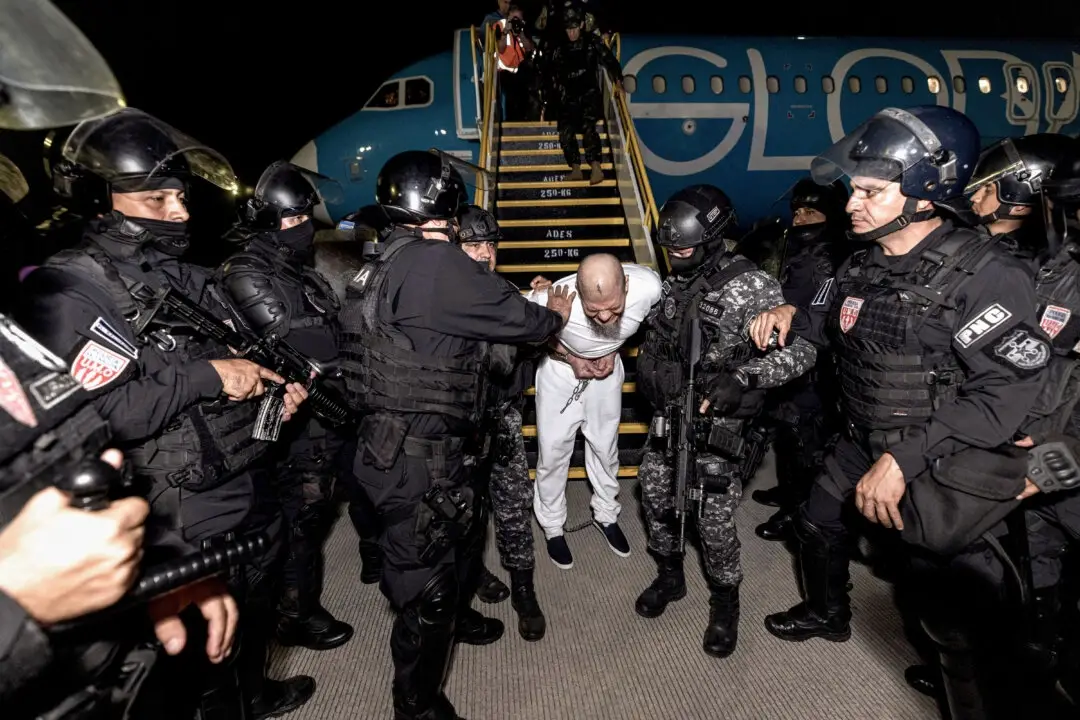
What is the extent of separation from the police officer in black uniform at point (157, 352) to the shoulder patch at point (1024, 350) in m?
3.04

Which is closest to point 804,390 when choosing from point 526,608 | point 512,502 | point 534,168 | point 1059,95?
point 512,502

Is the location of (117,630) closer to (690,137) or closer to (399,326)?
(399,326)

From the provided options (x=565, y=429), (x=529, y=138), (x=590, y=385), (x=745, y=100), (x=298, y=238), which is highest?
(x=745, y=100)

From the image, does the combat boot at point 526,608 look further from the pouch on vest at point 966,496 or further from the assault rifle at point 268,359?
the pouch on vest at point 966,496

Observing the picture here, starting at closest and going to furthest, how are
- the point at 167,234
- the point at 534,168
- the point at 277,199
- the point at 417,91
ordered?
the point at 167,234, the point at 277,199, the point at 534,168, the point at 417,91

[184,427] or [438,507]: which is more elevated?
[184,427]

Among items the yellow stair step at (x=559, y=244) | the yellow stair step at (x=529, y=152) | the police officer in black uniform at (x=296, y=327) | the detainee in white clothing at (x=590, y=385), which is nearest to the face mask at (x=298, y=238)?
the police officer in black uniform at (x=296, y=327)

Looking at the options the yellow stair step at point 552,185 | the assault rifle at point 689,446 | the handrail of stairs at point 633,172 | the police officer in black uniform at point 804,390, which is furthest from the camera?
the yellow stair step at point 552,185

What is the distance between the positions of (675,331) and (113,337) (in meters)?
2.63

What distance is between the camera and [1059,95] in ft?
32.5

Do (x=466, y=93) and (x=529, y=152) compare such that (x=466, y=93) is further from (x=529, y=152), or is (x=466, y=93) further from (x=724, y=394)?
(x=724, y=394)

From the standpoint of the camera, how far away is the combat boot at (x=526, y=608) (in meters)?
3.20

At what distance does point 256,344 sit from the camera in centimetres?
260

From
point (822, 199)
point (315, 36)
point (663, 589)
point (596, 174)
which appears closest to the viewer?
point (663, 589)
